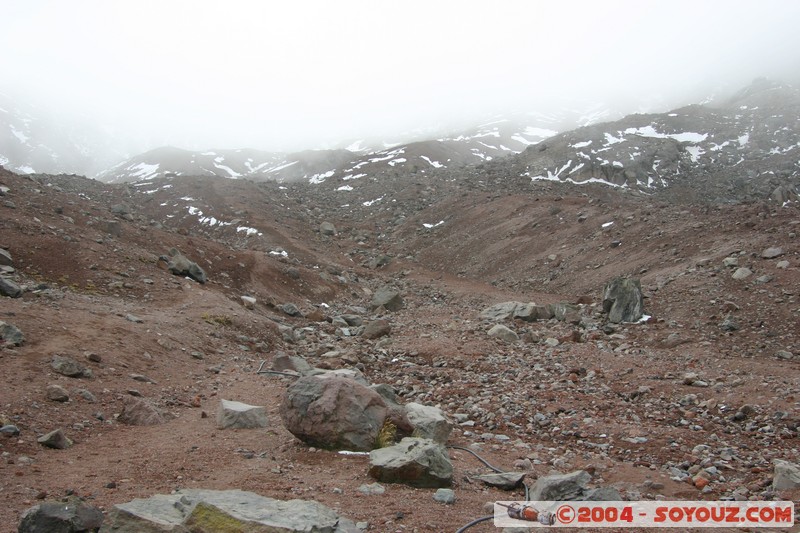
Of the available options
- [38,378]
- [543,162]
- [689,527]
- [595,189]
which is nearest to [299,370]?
[38,378]

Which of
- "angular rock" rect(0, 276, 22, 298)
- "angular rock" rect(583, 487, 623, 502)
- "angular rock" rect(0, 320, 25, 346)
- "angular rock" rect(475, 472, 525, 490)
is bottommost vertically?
"angular rock" rect(475, 472, 525, 490)

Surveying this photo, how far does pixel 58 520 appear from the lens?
17.2 feet

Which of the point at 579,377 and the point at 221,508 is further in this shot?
the point at 579,377

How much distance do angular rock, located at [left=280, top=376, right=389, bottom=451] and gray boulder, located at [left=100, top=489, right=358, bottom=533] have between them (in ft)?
8.73

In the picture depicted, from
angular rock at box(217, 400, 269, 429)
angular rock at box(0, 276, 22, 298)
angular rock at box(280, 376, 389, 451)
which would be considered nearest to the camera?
angular rock at box(280, 376, 389, 451)

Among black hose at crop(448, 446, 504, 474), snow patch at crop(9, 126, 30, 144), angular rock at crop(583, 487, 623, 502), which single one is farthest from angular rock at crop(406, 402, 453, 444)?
snow patch at crop(9, 126, 30, 144)

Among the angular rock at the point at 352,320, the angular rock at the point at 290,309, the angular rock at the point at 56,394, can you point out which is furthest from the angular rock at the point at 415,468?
the angular rock at the point at 290,309

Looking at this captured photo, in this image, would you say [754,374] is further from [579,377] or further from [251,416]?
[251,416]

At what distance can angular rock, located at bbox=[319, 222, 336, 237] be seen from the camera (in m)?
42.8

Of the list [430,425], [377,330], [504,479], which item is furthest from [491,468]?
[377,330]

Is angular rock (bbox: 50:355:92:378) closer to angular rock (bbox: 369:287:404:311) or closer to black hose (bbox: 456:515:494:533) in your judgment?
black hose (bbox: 456:515:494:533)

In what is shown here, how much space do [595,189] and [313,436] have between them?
39707 mm

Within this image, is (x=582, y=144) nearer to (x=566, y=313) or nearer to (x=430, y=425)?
(x=566, y=313)

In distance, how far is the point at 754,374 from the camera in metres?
13.0
